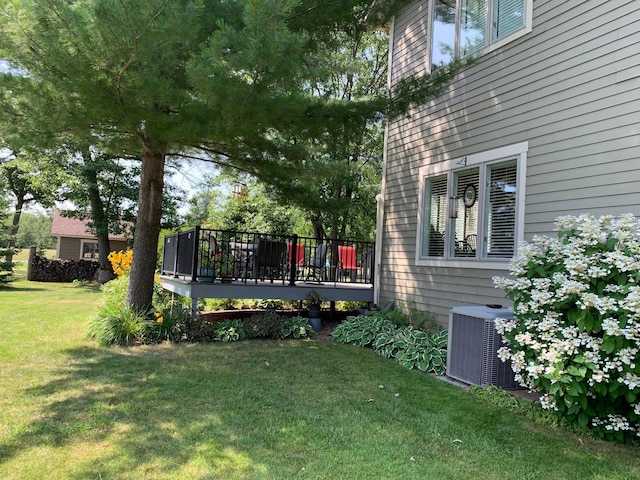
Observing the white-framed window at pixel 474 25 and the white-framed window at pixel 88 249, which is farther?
the white-framed window at pixel 88 249

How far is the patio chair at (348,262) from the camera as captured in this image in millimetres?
8844

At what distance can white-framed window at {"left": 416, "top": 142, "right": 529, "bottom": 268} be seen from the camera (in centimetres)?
527

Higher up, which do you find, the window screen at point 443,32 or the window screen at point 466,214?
the window screen at point 443,32

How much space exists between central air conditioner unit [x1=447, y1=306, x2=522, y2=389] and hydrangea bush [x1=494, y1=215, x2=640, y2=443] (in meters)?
0.58

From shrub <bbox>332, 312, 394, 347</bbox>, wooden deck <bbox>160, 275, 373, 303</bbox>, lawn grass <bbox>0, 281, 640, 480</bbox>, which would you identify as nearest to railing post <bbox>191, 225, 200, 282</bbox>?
wooden deck <bbox>160, 275, 373, 303</bbox>

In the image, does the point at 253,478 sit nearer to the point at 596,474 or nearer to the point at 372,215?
the point at 596,474

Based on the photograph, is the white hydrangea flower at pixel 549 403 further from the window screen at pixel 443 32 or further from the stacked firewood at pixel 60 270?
the stacked firewood at pixel 60 270

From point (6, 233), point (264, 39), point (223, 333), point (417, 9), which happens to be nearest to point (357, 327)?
point (223, 333)

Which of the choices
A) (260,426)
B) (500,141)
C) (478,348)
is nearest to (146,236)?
(260,426)

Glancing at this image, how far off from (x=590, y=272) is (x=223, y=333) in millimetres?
4965

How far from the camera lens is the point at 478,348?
14.2ft

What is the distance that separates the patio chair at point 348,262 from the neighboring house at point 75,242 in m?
22.4

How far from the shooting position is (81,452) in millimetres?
2736

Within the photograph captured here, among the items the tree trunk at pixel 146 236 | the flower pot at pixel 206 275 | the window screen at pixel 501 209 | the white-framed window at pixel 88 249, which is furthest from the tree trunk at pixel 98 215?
the window screen at pixel 501 209
